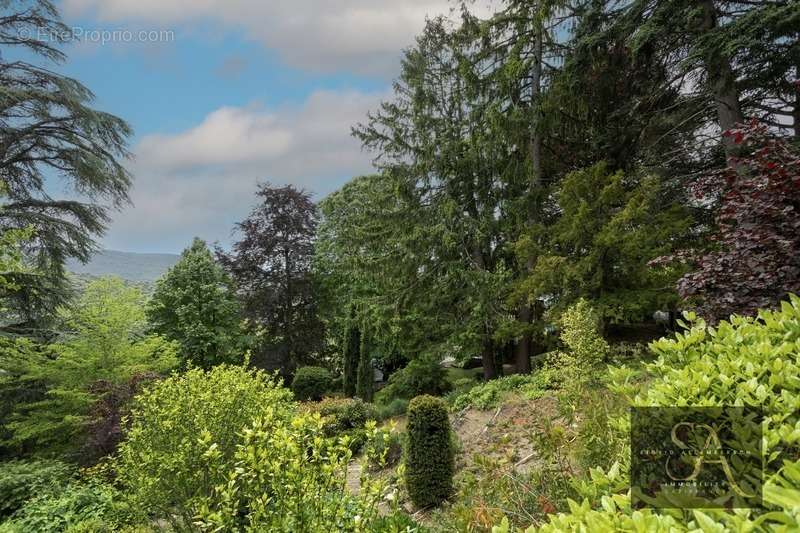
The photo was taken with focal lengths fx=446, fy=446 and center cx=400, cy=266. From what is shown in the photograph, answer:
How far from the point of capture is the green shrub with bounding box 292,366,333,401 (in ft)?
51.4

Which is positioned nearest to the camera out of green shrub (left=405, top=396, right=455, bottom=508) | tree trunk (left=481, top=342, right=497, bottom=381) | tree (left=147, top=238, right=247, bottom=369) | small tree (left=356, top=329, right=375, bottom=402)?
green shrub (left=405, top=396, right=455, bottom=508)

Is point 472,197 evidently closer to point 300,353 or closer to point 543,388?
point 543,388

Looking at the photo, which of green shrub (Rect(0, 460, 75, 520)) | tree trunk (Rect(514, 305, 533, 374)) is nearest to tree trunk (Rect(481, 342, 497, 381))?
tree trunk (Rect(514, 305, 533, 374))

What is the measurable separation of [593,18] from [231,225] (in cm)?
1532

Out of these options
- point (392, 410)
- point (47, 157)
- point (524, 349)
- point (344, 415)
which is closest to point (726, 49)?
point (524, 349)

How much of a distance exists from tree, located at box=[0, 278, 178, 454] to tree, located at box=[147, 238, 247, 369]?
18.1 ft

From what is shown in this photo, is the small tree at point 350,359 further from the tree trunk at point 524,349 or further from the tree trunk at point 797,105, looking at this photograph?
the tree trunk at point 797,105

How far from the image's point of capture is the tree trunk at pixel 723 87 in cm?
682

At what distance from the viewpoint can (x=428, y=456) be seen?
5.47m

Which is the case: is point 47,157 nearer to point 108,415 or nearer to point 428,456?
point 108,415

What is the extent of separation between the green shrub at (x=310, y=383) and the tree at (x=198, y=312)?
7.54ft

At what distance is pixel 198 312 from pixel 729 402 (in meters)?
17.4

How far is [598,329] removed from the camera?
328 inches

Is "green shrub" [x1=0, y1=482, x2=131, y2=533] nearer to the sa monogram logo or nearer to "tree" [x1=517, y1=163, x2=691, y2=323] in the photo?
the sa monogram logo
